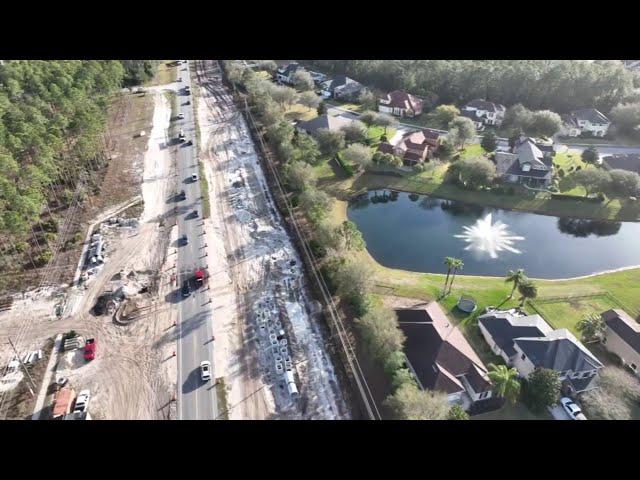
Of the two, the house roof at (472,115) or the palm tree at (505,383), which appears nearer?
the palm tree at (505,383)

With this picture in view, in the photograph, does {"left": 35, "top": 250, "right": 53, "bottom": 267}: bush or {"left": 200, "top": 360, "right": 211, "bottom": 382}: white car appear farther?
{"left": 35, "top": 250, "right": 53, "bottom": 267}: bush

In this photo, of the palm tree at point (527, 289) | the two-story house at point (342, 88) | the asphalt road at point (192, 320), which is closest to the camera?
the asphalt road at point (192, 320)

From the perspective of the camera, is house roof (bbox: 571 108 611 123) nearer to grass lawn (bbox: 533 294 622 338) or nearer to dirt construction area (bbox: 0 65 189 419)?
grass lawn (bbox: 533 294 622 338)

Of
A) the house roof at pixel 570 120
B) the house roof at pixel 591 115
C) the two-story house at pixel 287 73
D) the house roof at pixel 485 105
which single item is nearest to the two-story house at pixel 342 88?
the two-story house at pixel 287 73

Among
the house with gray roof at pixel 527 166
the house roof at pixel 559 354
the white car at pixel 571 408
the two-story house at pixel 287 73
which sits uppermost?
the two-story house at pixel 287 73

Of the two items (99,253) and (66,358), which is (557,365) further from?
(99,253)

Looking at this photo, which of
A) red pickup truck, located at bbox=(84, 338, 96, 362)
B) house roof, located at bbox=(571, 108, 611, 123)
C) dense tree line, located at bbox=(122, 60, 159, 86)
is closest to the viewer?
red pickup truck, located at bbox=(84, 338, 96, 362)

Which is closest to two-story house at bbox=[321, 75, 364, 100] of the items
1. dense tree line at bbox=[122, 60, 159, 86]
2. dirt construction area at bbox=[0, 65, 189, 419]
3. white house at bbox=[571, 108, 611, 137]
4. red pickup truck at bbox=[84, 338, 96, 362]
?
dense tree line at bbox=[122, 60, 159, 86]

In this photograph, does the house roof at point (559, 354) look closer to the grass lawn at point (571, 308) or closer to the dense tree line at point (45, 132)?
the grass lawn at point (571, 308)
